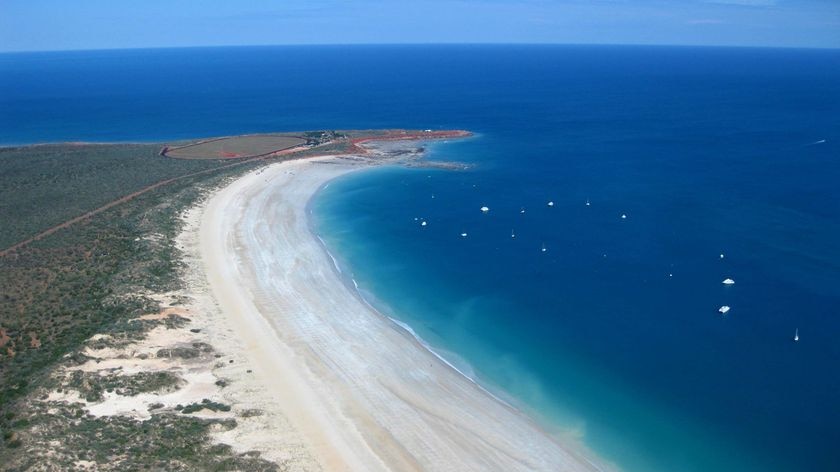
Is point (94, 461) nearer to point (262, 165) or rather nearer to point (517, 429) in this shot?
point (517, 429)

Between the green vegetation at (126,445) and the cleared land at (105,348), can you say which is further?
the cleared land at (105,348)

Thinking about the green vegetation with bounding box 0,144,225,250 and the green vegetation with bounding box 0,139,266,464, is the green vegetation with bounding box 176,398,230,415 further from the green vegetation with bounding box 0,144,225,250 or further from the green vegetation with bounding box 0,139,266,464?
the green vegetation with bounding box 0,144,225,250

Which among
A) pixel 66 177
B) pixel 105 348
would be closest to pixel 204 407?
pixel 105 348

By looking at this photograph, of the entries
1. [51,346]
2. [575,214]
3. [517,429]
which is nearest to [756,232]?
[575,214]

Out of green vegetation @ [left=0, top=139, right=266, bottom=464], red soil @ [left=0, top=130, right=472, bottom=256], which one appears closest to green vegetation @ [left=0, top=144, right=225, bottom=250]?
green vegetation @ [left=0, top=139, right=266, bottom=464]

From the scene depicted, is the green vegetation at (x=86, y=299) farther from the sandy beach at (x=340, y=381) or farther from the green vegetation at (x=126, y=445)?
the sandy beach at (x=340, y=381)

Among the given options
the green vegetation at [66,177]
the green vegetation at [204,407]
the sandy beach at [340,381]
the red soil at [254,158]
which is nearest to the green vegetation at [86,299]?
the green vegetation at [66,177]

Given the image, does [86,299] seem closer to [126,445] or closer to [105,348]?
[105,348]
